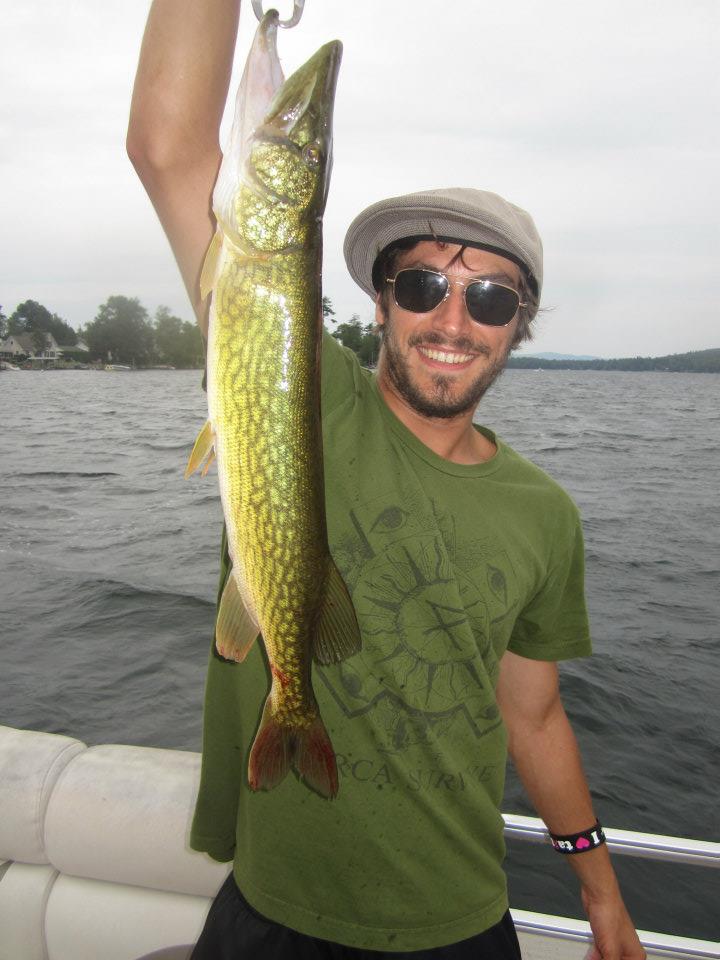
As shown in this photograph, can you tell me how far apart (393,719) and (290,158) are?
4.92 ft

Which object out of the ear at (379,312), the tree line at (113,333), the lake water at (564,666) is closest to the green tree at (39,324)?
the tree line at (113,333)

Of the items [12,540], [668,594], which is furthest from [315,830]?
[12,540]

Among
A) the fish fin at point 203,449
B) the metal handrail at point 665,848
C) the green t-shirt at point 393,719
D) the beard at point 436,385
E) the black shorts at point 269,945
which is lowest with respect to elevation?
the metal handrail at point 665,848

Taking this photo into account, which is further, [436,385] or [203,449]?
[436,385]

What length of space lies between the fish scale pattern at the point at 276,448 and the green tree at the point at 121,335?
10312 cm

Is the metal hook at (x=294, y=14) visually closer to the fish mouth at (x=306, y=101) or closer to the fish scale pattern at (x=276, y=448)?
the fish mouth at (x=306, y=101)

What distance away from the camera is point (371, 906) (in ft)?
6.28

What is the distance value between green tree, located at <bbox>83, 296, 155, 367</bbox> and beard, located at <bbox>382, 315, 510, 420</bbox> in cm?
10269

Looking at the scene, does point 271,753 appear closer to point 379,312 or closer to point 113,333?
point 379,312

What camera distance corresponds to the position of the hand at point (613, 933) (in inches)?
96.4

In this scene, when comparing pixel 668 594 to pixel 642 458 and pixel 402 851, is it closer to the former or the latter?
pixel 402 851

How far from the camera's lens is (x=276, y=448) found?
5.72 feet

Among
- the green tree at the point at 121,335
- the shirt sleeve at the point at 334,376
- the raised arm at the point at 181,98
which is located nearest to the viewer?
the raised arm at the point at 181,98

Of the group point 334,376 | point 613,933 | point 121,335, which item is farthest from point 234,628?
point 121,335
